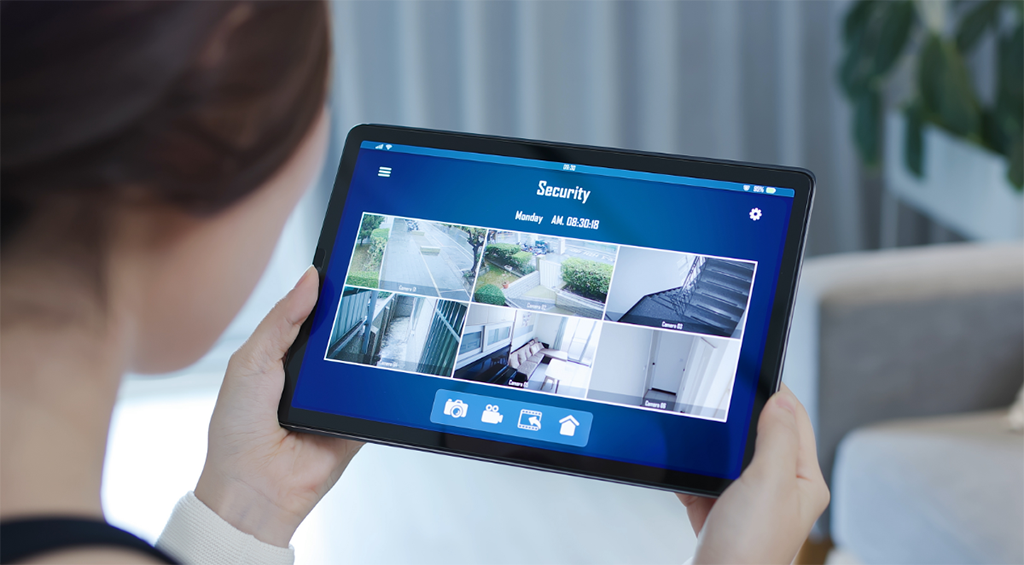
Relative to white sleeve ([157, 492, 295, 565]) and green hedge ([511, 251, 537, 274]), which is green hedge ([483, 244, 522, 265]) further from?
white sleeve ([157, 492, 295, 565])

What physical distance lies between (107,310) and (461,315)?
1.26 ft

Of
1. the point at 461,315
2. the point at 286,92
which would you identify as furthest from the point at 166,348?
the point at 461,315

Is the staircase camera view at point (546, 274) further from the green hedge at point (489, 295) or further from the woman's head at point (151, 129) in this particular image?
the woman's head at point (151, 129)

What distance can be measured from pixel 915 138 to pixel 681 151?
629mm

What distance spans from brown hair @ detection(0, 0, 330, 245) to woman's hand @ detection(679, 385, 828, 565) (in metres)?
0.51

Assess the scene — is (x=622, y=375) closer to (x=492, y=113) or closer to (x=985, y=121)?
(x=492, y=113)

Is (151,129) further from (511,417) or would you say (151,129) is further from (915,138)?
(915,138)

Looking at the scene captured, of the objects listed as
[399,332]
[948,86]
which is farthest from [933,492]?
[948,86]

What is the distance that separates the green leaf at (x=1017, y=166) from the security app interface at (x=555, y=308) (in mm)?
1265

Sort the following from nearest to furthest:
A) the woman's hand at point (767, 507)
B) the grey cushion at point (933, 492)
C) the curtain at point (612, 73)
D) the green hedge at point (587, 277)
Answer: the woman's hand at point (767, 507), the green hedge at point (587, 277), the grey cushion at point (933, 492), the curtain at point (612, 73)

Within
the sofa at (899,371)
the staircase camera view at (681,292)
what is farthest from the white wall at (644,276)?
the sofa at (899,371)

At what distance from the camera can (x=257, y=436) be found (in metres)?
0.80

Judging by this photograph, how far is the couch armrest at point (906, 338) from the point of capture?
1319 millimetres

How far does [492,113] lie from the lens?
2.19 m
